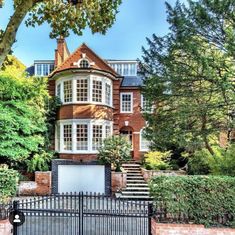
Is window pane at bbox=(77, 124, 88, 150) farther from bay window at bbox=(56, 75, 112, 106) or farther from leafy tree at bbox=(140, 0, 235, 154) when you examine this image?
leafy tree at bbox=(140, 0, 235, 154)

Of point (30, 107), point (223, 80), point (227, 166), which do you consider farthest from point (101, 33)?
point (30, 107)

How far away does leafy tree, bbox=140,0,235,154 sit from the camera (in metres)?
12.6

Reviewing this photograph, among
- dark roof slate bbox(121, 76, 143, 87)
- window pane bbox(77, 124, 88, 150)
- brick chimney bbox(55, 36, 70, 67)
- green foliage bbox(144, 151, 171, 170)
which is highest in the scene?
brick chimney bbox(55, 36, 70, 67)

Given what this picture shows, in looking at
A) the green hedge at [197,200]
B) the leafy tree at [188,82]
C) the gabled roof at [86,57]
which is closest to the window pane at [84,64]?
the gabled roof at [86,57]

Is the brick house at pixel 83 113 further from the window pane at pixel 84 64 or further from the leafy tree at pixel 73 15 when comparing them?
the leafy tree at pixel 73 15

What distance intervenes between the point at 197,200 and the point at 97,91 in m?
15.0

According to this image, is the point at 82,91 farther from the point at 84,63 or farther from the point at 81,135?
the point at 81,135

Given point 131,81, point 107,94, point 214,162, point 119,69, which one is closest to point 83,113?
point 107,94

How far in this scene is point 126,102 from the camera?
26.6 meters

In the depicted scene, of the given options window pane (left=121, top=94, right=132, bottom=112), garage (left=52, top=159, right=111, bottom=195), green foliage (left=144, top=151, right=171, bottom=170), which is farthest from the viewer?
window pane (left=121, top=94, right=132, bottom=112)

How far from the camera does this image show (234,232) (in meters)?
9.13

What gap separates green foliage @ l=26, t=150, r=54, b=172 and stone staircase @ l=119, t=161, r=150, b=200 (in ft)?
17.4

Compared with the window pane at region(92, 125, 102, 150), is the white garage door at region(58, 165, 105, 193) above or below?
below

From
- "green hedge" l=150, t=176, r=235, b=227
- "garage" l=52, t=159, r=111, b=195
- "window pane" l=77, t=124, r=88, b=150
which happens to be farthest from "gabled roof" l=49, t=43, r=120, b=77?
"green hedge" l=150, t=176, r=235, b=227
